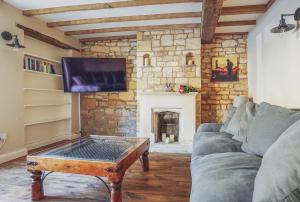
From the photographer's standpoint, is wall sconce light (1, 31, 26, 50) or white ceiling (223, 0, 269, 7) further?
wall sconce light (1, 31, 26, 50)

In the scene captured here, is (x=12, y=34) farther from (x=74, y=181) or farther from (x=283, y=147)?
(x=283, y=147)

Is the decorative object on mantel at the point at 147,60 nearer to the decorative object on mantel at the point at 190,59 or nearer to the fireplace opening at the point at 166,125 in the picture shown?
the decorative object on mantel at the point at 190,59

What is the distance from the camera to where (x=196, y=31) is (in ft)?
16.6

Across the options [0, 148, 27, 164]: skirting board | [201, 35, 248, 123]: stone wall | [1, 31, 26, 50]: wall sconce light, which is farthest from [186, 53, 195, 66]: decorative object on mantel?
[0, 148, 27, 164]: skirting board

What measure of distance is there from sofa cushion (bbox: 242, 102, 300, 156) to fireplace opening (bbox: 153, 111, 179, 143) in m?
2.93

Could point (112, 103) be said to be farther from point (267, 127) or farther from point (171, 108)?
point (267, 127)

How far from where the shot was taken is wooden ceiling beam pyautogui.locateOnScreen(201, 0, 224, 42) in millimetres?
3018

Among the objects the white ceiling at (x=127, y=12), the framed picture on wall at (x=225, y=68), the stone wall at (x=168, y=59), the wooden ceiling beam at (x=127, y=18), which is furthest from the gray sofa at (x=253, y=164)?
the framed picture on wall at (x=225, y=68)

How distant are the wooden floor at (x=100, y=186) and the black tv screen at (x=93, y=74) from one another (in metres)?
2.37

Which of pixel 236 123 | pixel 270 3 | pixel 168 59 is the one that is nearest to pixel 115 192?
pixel 236 123

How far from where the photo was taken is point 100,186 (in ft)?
8.96

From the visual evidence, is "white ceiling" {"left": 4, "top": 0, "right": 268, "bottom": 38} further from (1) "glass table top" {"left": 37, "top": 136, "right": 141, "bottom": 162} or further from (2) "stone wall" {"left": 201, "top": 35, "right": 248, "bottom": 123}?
(1) "glass table top" {"left": 37, "top": 136, "right": 141, "bottom": 162}

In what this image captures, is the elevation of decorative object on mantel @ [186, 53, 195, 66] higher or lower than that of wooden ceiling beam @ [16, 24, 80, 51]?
lower

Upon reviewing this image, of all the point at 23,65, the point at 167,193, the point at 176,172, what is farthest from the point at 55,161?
the point at 23,65
